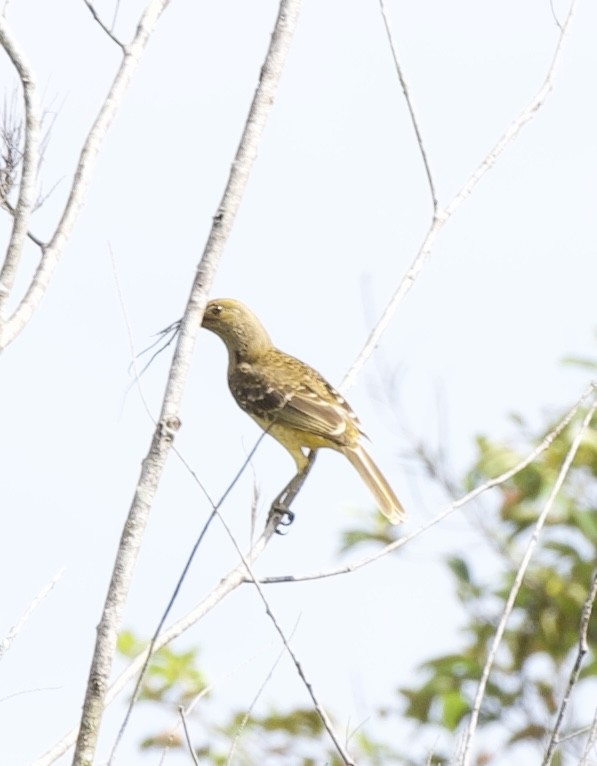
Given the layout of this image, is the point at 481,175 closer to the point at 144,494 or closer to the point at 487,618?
the point at 144,494

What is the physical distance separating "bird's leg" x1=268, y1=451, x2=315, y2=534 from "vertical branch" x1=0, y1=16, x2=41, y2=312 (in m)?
1.62

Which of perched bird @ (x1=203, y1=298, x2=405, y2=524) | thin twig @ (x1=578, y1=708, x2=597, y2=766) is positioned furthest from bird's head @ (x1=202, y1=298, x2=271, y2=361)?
thin twig @ (x1=578, y1=708, x2=597, y2=766)

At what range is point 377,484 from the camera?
666 cm

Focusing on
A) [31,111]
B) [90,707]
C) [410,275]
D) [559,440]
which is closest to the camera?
[90,707]

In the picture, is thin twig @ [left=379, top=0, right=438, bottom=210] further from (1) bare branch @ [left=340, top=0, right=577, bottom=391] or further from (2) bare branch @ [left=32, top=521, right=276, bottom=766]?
(2) bare branch @ [left=32, top=521, right=276, bottom=766]

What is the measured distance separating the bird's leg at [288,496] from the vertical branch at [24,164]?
63.7 inches

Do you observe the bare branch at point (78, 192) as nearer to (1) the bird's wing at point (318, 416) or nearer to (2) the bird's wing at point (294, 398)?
(2) the bird's wing at point (294, 398)

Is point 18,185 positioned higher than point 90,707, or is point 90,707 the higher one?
point 18,185

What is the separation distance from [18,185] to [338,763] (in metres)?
3.69

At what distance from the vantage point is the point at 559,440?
714 cm

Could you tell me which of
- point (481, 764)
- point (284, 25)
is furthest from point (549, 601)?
point (284, 25)

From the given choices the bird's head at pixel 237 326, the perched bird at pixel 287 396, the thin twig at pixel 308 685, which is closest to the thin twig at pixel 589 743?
the thin twig at pixel 308 685

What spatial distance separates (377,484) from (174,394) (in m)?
3.48

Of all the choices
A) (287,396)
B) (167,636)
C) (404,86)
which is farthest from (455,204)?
(287,396)
